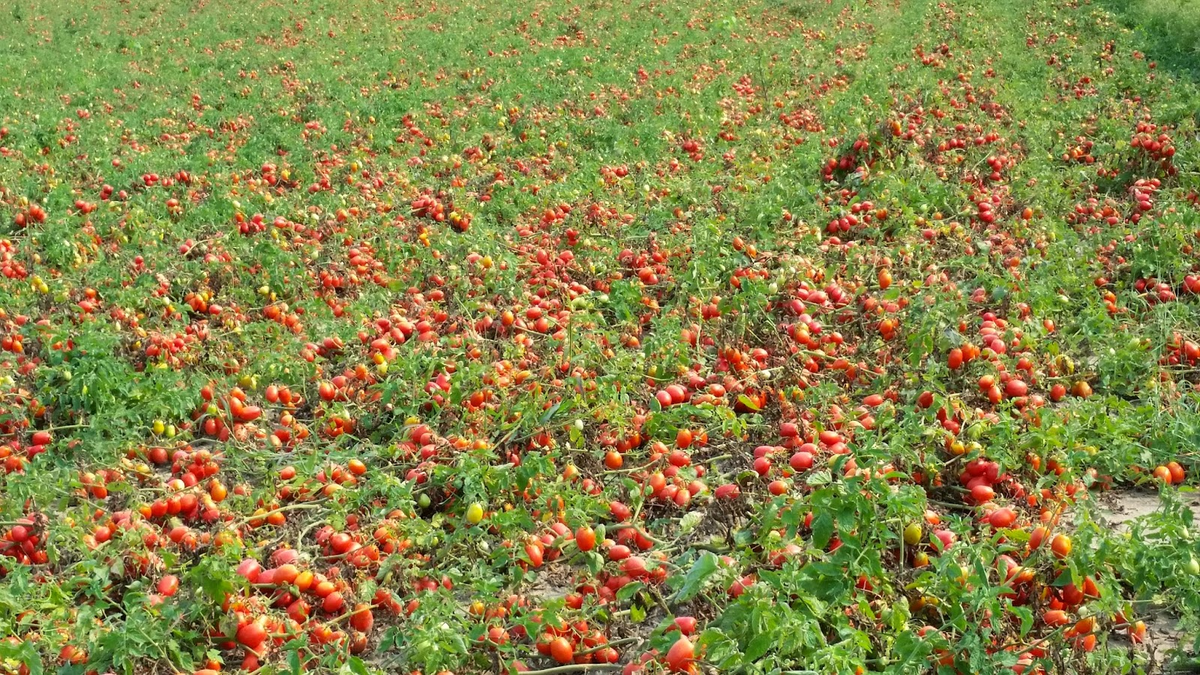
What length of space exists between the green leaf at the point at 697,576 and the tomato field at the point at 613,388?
0.05 m

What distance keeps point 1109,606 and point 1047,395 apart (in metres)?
2.08

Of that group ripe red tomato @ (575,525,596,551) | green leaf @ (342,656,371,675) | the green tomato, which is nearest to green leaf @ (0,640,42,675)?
green leaf @ (342,656,371,675)

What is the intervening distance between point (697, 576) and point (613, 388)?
1.62m

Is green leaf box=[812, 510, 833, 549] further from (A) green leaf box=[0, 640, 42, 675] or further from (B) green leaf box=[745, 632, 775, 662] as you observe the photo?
(A) green leaf box=[0, 640, 42, 675]

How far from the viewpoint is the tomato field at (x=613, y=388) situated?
3.18 meters

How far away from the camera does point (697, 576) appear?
325cm

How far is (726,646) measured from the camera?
2842mm

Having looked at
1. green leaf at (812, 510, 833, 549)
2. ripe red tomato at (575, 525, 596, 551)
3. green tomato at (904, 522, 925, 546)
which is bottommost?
ripe red tomato at (575, 525, 596, 551)

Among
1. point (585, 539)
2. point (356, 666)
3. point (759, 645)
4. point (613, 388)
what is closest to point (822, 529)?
point (759, 645)

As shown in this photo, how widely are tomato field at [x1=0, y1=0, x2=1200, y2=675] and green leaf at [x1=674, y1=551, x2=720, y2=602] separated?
0.16ft

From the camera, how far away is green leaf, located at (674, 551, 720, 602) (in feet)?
10.6

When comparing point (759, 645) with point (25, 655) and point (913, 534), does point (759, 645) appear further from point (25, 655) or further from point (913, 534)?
point (25, 655)

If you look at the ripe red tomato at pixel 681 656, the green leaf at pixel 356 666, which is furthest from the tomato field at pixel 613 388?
the green leaf at pixel 356 666

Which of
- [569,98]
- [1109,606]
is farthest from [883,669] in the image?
[569,98]
